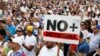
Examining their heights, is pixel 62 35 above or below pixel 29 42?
above

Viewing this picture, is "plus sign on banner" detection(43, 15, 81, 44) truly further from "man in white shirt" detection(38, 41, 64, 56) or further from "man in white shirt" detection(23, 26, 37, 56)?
"man in white shirt" detection(23, 26, 37, 56)

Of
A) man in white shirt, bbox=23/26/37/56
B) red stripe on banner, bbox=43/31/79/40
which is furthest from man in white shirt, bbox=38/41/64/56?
man in white shirt, bbox=23/26/37/56

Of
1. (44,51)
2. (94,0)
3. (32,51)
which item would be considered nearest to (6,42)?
(32,51)

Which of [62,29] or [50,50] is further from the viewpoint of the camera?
[50,50]

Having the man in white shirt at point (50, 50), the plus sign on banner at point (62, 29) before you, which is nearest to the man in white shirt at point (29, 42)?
the man in white shirt at point (50, 50)

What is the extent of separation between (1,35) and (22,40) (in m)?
0.90

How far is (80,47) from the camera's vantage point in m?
9.45

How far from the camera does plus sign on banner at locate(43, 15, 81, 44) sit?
8.06 m

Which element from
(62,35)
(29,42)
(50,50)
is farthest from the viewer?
(29,42)

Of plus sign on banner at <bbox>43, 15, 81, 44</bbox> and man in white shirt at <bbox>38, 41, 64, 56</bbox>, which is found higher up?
plus sign on banner at <bbox>43, 15, 81, 44</bbox>

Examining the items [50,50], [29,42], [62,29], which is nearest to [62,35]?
[62,29]

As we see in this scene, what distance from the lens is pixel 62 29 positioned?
8.12m

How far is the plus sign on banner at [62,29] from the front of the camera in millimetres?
8062

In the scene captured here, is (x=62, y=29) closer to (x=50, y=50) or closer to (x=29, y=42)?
(x=50, y=50)
